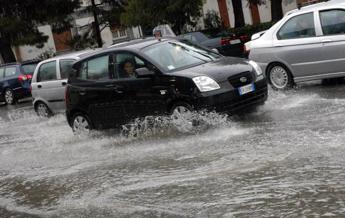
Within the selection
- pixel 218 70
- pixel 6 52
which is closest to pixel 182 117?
pixel 218 70

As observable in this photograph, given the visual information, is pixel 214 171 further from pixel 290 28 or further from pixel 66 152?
pixel 290 28

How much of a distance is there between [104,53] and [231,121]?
2678mm

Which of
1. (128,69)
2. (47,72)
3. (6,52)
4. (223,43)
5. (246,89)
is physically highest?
(6,52)

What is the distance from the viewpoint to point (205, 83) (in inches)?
375

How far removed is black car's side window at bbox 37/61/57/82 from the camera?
15336 mm

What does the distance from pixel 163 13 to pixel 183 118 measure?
56.1 feet

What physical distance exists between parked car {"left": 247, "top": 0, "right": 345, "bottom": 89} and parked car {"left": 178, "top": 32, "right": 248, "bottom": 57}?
21.6ft

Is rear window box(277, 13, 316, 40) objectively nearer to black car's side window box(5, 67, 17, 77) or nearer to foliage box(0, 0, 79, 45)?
black car's side window box(5, 67, 17, 77)

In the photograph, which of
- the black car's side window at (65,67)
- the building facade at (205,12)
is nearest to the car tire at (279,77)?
the black car's side window at (65,67)

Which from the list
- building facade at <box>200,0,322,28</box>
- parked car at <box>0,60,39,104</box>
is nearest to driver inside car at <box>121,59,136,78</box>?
parked car at <box>0,60,39,104</box>

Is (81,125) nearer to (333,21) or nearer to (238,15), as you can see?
(333,21)

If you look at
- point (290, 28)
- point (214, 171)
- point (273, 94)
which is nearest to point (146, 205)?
point (214, 171)

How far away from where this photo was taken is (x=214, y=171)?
7301mm

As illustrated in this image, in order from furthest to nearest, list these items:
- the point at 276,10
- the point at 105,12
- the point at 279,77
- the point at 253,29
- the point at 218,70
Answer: the point at 105,12
the point at 276,10
the point at 253,29
the point at 279,77
the point at 218,70
